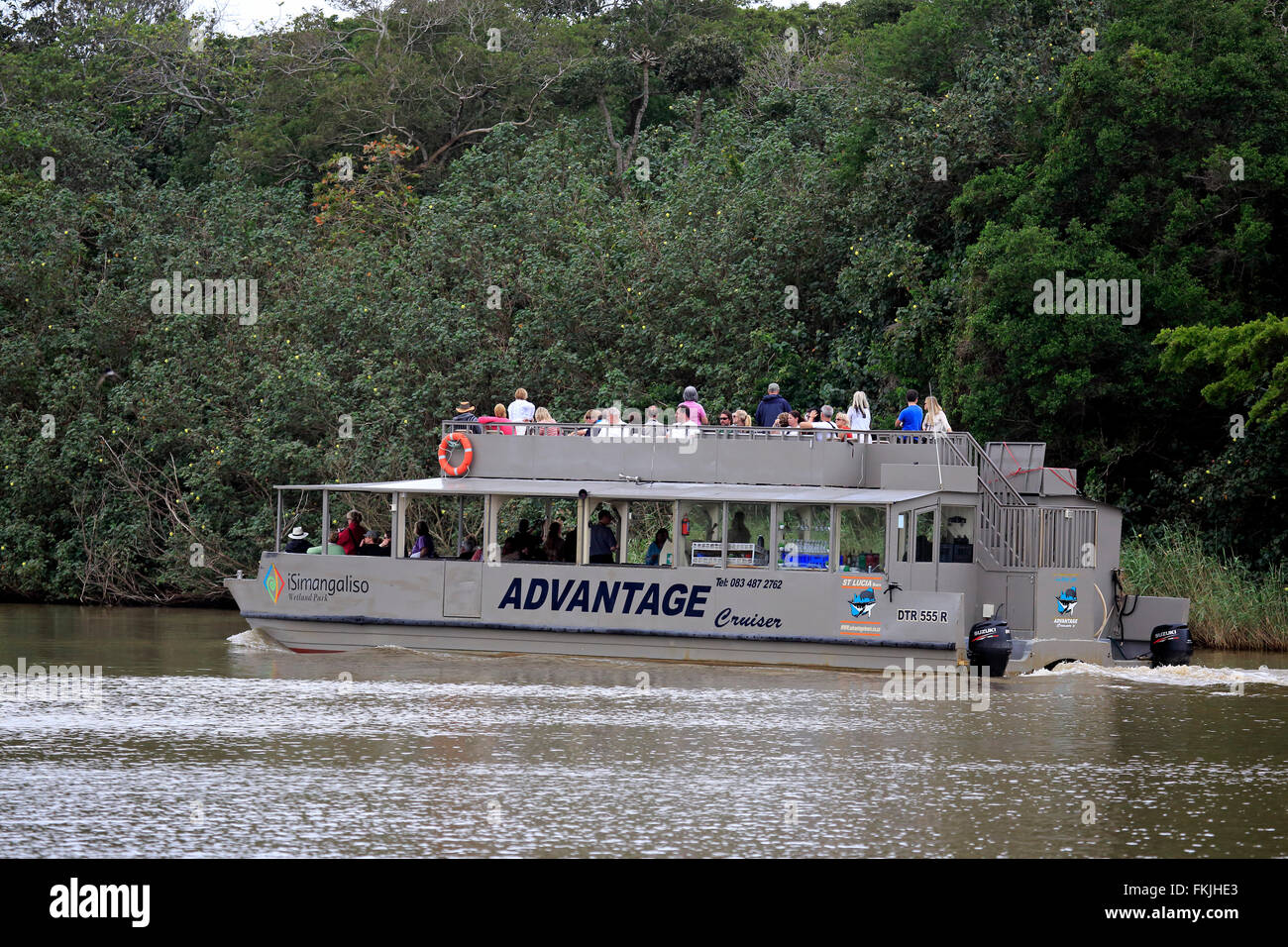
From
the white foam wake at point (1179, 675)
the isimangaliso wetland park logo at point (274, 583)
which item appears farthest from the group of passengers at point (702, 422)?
the white foam wake at point (1179, 675)

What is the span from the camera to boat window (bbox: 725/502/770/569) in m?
20.1

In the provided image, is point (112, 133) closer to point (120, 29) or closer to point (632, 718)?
point (120, 29)

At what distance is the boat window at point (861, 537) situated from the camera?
64.8 ft

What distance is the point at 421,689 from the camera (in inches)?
683

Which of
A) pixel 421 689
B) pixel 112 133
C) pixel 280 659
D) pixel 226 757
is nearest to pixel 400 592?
pixel 280 659

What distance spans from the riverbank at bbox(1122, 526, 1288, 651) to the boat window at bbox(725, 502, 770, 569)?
6908 millimetres

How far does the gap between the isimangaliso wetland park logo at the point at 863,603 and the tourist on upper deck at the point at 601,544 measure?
10.8ft

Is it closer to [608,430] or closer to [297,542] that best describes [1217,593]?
[608,430]

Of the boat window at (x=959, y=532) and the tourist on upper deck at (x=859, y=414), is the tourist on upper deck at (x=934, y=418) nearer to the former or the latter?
the tourist on upper deck at (x=859, y=414)

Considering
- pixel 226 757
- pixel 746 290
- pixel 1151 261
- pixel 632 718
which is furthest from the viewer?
pixel 746 290

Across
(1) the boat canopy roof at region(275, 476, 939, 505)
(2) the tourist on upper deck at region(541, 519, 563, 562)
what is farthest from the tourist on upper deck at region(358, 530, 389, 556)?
(2) the tourist on upper deck at region(541, 519, 563, 562)

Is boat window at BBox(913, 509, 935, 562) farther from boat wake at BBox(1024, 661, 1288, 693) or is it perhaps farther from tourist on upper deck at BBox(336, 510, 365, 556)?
tourist on upper deck at BBox(336, 510, 365, 556)
